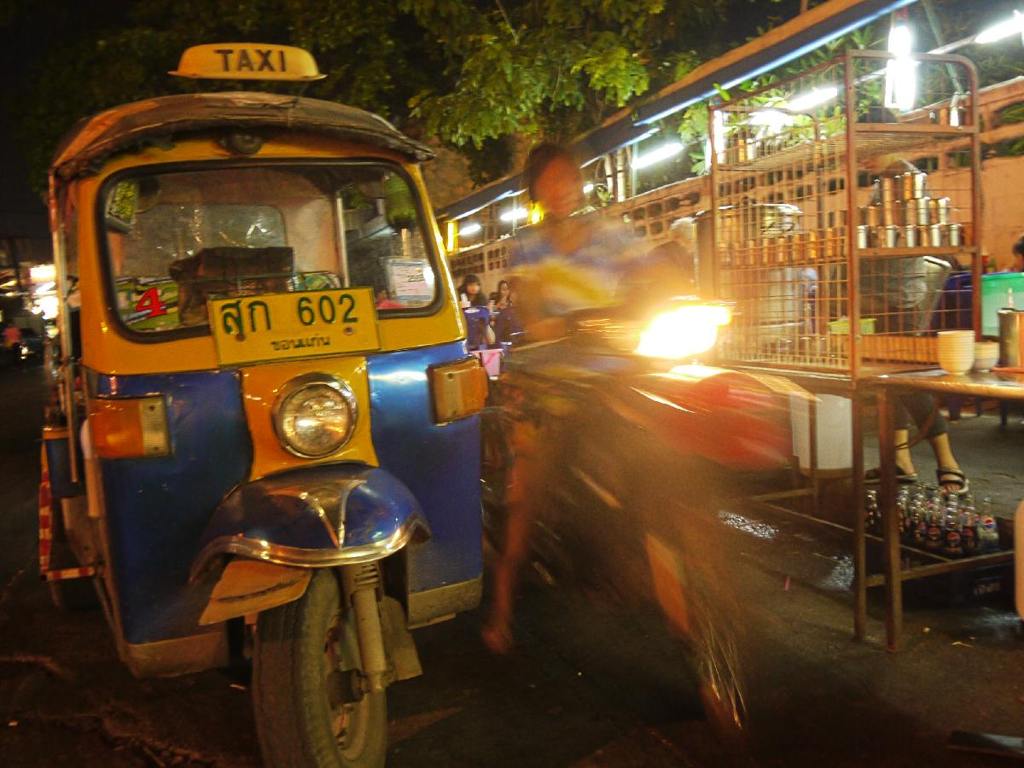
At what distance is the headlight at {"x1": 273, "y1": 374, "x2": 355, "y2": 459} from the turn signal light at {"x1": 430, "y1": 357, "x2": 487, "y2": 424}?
1.25ft

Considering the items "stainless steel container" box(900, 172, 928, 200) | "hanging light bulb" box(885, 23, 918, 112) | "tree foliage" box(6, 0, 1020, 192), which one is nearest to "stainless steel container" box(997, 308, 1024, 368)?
"stainless steel container" box(900, 172, 928, 200)

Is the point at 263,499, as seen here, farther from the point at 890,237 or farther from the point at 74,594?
the point at 890,237

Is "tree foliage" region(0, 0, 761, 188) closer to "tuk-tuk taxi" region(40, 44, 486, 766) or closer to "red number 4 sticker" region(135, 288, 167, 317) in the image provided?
"tuk-tuk taxi" region(40, 44, 486, 766)

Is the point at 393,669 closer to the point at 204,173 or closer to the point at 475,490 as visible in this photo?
the point at 475,490

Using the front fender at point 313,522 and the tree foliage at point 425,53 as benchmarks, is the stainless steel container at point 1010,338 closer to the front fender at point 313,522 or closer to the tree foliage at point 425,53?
the front fender at point 313,522

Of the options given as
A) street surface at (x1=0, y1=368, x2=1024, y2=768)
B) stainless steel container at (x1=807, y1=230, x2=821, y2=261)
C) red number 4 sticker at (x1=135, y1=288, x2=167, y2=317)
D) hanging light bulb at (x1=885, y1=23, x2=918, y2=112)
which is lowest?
street surface at (x1=0, y1=368, x2=1024, y2=768)

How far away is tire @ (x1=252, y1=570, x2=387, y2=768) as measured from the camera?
2.47m

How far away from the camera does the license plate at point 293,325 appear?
9.52 feet

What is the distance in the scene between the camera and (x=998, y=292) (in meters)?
5.65

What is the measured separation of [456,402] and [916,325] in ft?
7.47

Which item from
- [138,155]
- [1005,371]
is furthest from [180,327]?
[1005,371]

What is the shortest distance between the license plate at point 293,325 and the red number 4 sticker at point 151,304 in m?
0.31

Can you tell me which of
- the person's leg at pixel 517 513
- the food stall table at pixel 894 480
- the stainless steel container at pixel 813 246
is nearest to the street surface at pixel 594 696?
the person's leg at pixel 517 513

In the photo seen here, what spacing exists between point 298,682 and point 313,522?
0.48 meters
